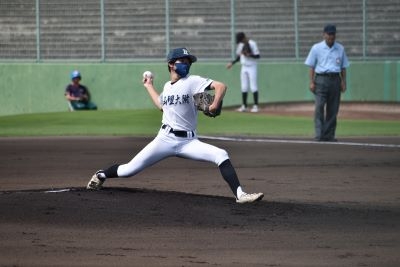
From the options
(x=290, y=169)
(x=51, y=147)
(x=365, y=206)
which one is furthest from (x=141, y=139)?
(x=365, y=206)

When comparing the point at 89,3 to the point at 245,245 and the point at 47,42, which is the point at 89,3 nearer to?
the point at 47,42

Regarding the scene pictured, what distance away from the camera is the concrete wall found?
105ft

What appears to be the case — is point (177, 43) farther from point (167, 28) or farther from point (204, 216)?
point (204, 216)

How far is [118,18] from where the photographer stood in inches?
1294

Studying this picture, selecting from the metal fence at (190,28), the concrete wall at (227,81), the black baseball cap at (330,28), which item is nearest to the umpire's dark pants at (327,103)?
the black baseball cap at (330,28)

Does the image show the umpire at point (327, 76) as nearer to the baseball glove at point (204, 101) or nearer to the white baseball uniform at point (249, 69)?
the white baseball uniform at point (249, 69)

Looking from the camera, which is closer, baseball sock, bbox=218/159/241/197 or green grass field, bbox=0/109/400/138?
baseball sock, bbox=218/159/241/197

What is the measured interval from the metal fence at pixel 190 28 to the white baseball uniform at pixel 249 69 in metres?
2.16

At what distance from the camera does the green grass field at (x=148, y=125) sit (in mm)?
24339

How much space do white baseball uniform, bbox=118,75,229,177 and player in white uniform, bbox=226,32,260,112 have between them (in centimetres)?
1752

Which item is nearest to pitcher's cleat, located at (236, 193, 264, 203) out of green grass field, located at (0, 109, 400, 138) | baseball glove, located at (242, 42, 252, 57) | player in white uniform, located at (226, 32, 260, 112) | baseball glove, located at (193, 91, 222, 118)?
baseball glove, located at (193, 91, 222, 118)

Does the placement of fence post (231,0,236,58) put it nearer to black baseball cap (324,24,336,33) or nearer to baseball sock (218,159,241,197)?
black baseball cap (324,24,336,33)

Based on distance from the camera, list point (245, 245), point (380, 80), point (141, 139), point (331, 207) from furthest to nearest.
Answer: point (380, 80)
point (141, 139)
point (331, 207)
point (245, 245)

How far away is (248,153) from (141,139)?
3680 millimetres
